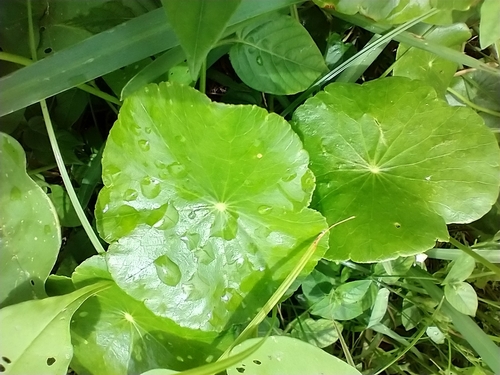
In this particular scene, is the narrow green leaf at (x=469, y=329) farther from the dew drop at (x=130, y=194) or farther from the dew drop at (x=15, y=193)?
the dew drop at (x=15, y=193)

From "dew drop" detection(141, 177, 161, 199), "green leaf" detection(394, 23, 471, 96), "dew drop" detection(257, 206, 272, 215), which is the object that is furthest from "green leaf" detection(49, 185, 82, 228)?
"green leaf" detection(394, 23, 471, 96)

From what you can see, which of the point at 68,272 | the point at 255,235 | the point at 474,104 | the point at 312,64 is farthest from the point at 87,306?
the point at 474,104

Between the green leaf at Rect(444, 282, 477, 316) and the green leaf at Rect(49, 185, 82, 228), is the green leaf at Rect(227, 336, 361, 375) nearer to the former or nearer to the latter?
the green leaf at Rect(444, 282, 477, 316)

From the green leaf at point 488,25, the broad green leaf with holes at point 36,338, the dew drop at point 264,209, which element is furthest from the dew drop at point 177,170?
the green leaf at point 488,25

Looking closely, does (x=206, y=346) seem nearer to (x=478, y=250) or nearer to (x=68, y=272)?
(x=68, y=272)

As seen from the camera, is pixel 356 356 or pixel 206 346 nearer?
pixel 206 346
